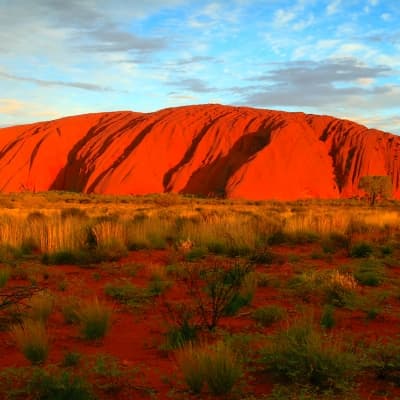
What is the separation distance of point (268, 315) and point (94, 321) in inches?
75.1

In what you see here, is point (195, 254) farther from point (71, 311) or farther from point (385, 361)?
point (385, 361)

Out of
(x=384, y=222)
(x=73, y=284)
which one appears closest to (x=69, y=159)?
(x=384, y=222)

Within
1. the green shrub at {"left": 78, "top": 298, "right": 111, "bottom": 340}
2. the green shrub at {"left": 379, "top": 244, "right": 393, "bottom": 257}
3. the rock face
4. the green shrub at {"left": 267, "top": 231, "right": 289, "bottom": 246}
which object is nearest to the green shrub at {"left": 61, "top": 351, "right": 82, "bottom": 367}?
the green shrub at {"left": 78, "top": 298, "right": 111, "bottom": 340}

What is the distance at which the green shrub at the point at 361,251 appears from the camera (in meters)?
10.5

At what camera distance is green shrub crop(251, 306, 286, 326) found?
17.7ft

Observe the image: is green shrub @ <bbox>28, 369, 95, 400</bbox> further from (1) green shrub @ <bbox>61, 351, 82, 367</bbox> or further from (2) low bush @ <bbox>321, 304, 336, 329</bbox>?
(2) low bush @ <bbox>321, 304, 336, 329</bbox>

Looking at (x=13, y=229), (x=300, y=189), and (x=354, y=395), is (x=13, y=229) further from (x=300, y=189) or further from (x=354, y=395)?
(x=300, y=189)

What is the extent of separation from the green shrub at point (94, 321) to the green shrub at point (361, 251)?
6.87 metres

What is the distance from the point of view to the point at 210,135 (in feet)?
171

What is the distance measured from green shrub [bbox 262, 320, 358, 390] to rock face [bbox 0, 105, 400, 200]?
40530mm

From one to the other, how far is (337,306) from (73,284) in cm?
387

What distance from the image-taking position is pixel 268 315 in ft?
17.8

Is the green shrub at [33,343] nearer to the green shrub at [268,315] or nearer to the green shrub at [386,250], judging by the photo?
the green shrub at [268,315]

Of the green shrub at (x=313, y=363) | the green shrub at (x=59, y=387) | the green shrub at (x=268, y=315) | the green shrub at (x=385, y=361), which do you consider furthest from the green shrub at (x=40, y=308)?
the green shrub at (x=385, y=361)
